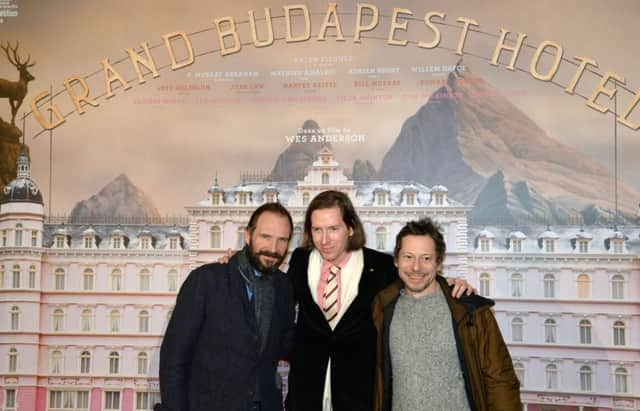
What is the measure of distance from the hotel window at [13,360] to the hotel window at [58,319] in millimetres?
341

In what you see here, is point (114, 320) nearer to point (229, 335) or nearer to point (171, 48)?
point (171, 48)

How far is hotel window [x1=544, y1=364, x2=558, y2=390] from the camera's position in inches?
160

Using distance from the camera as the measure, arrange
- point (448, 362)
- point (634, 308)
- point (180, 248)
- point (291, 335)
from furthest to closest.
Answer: point (180, 248) → point (634, 308) → point (291, 335) → point (448, 362)

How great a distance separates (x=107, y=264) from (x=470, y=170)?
2687mm

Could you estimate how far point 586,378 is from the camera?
402 cm

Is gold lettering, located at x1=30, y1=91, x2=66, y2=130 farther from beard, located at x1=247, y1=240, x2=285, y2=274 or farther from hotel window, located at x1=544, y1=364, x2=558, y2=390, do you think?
hotel window, located at x1=544, y1=364, x2=558, y2=390

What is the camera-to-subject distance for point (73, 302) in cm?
441

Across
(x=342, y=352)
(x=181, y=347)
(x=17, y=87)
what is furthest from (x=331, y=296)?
(x=17, y=87)

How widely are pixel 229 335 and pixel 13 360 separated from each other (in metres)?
2.85

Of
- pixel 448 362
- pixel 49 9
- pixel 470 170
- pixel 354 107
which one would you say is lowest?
pixel 448 362

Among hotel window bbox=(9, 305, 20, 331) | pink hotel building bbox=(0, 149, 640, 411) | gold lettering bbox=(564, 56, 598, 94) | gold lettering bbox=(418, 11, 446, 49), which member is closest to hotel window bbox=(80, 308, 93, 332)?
pink hotel building bbox=(0, 149, 640, 411)

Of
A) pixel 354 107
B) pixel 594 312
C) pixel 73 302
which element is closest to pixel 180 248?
pixel 73 302

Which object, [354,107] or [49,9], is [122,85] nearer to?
[49,9]

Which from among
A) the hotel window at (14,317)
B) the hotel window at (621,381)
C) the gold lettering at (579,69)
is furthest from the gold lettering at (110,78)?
the hotel window at (621,381)
